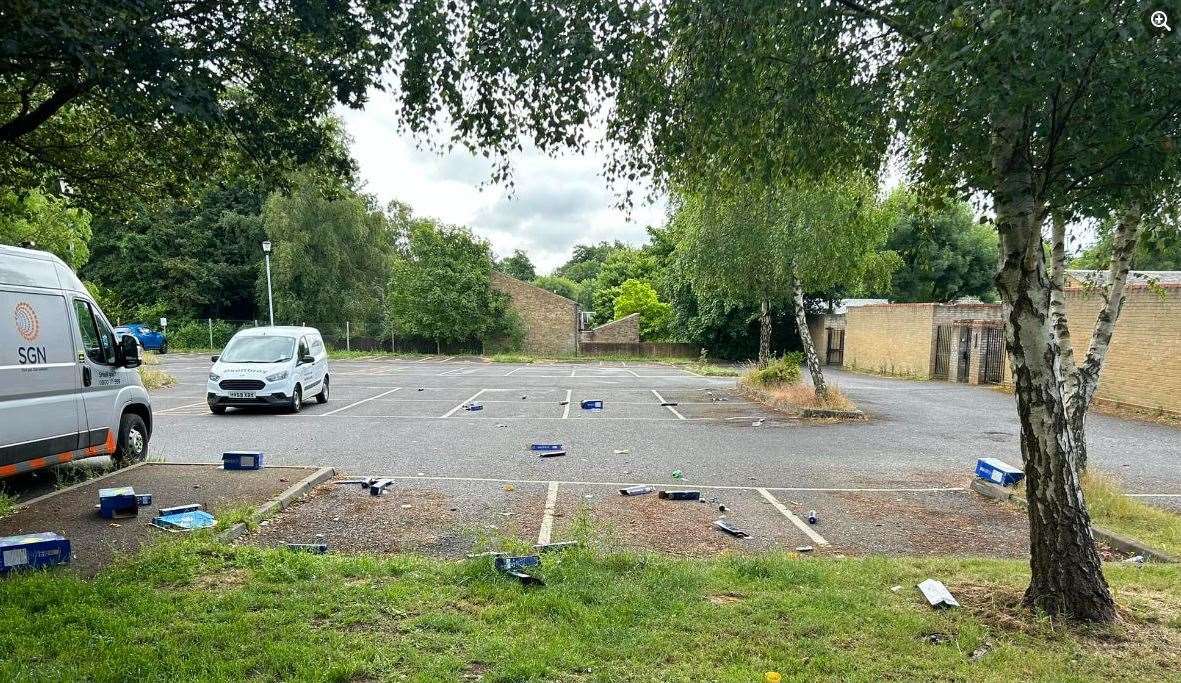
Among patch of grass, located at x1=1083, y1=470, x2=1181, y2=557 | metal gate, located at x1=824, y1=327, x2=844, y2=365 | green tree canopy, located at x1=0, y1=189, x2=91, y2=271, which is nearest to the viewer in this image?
patch of grass, located at x1=1083, y1=470, x2=1181, y2=557

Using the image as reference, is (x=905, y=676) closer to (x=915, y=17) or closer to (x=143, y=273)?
(x=915, y=17)

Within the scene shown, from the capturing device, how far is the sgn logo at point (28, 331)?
643 centimetres

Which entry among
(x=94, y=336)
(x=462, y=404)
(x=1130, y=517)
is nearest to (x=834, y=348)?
(x=462, y=404)

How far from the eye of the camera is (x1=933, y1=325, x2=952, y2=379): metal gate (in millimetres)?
25578

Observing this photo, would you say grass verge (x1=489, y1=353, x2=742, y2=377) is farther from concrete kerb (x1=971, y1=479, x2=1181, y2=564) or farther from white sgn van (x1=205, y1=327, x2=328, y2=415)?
concrete kerb (x1=971, y1=479, x2=1181, y2=564)

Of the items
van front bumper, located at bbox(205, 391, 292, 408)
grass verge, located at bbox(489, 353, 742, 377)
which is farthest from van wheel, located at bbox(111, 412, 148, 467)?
grass verge, located at bbox(489, 353, 742, 377)

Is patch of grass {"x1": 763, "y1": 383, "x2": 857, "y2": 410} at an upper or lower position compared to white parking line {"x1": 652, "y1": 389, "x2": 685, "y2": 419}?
upper

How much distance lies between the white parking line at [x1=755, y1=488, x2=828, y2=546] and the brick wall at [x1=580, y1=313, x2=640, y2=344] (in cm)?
4011

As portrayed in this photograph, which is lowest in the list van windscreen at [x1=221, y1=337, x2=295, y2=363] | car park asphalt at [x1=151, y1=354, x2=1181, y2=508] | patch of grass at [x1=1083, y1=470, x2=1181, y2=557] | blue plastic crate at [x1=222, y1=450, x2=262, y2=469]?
car park asphalt at [x1=151, y1=354, x2=1181, y2=508]

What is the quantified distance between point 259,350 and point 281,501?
936 centimetres

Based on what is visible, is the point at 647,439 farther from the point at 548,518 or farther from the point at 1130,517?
the point at 1130,517

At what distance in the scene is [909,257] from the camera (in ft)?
129

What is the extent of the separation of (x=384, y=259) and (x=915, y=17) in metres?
44.0

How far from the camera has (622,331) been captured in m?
48.1
